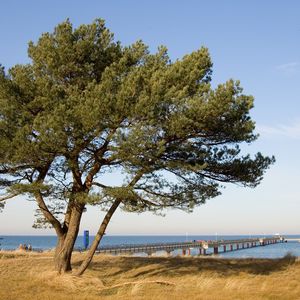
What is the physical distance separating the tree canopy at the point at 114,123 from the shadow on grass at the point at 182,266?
13.5 ft

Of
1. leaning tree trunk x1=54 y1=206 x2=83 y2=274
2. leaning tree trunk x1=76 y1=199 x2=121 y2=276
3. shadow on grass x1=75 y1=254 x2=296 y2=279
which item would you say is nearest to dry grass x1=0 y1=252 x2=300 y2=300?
shadow on grass x1=75 y1=254 x2=296 y2=279

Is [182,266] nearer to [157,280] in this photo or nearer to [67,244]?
[157,280]

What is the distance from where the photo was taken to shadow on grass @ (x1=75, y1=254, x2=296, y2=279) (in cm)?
2072

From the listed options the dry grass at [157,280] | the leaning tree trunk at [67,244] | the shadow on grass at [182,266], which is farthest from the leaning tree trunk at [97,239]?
the shadow on grass at [182,266]

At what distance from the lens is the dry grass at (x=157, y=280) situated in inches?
582

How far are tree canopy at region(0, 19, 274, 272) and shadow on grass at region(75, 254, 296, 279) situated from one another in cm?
410

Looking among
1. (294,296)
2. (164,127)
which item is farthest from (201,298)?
(164,127)

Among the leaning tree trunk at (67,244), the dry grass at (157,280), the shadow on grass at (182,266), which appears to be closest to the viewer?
the dry grass at (157,280)

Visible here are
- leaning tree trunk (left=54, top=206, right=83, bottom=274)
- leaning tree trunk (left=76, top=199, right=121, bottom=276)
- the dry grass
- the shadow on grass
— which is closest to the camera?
the dry grass

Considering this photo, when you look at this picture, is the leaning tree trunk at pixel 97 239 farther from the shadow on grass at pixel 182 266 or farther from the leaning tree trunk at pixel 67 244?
the shadow on grass at pixel 182 266

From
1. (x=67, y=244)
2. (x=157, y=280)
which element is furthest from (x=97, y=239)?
(x=157, y=280)

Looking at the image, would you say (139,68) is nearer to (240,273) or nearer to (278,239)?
(240,273)

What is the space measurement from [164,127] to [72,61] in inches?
172

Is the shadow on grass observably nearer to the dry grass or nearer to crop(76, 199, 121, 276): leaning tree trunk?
the dry grass
